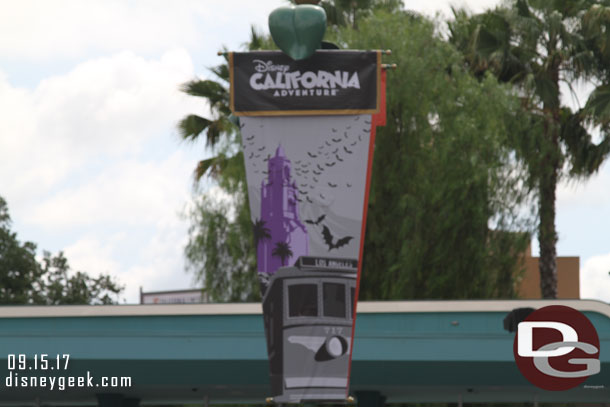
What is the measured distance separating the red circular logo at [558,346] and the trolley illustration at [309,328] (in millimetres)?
4860

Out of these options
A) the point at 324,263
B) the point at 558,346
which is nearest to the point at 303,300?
the point at 324,263

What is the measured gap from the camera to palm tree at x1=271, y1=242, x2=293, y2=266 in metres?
14.8

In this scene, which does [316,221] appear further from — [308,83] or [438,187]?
[438,187]

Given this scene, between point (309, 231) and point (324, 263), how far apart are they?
22.5 inches

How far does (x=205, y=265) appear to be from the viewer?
105 ft

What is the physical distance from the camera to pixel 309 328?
14797 mm

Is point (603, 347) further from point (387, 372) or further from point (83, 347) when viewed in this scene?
point (83, 347)

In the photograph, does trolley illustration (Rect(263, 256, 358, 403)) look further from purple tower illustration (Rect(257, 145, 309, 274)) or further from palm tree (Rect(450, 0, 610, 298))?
palm tree (Rect(450, 0, 610, 298))

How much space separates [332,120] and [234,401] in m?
10.9

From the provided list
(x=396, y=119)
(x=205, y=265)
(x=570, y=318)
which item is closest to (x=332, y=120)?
(x=570, y=318)

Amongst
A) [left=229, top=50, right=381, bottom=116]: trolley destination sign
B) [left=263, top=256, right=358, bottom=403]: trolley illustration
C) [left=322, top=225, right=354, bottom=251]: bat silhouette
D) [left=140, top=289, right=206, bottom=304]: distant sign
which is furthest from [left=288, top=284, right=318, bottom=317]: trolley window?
[left=140, top=289, right=206, bottom=304]: distant sign

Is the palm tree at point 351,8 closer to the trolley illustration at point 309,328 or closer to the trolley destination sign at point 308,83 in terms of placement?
the trolley destination sign at point 308,83

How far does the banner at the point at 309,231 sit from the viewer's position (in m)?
14.8

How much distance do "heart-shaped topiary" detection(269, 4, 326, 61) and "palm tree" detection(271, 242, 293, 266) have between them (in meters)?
3.05
